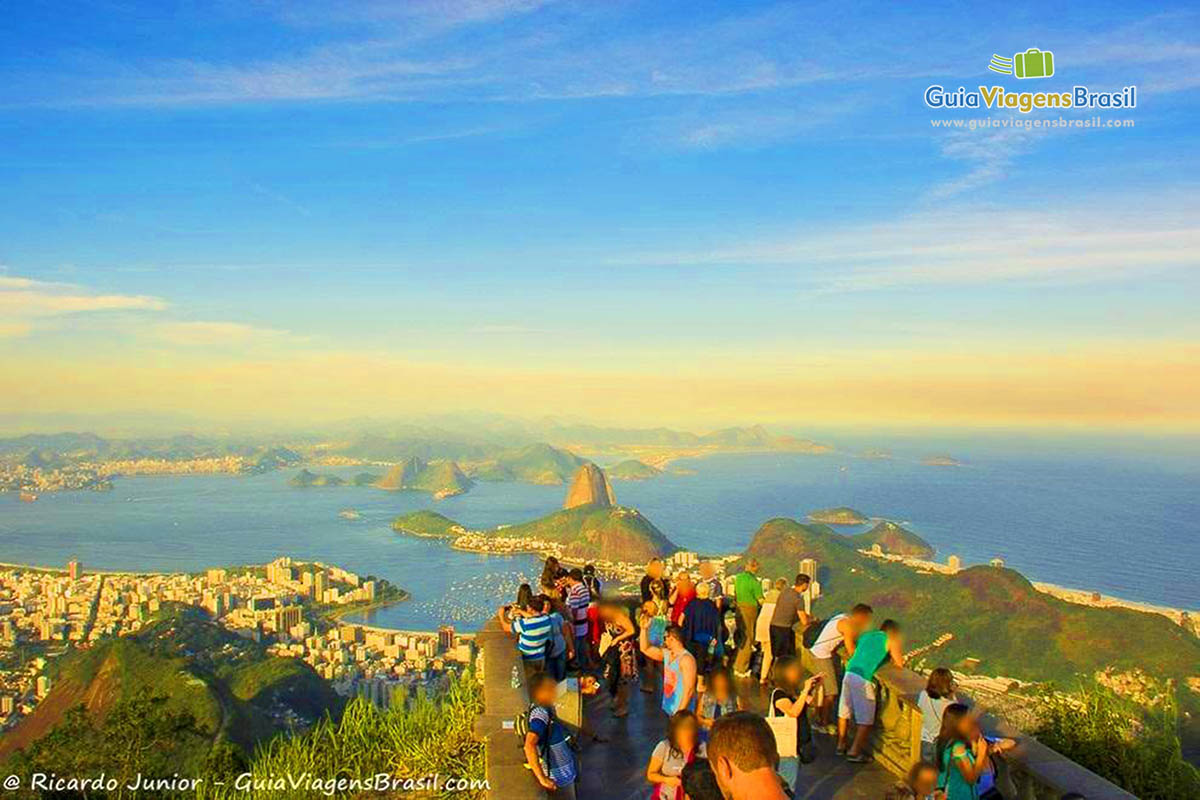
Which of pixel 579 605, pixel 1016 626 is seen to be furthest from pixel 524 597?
pixel 1016 626

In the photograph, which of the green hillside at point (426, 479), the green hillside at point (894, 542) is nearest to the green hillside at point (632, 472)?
the green hillside at point (426, 479)

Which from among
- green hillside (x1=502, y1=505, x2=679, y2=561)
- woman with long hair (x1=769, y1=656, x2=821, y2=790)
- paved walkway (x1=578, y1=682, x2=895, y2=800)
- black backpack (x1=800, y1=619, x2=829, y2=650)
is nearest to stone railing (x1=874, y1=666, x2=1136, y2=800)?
paved walkway (x1=578, y1=682, x2=895, y2=800)

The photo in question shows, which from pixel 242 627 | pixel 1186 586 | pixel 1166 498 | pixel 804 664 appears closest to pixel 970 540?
pixel 1186 586

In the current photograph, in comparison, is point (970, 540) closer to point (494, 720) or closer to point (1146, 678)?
point (1146, 678)

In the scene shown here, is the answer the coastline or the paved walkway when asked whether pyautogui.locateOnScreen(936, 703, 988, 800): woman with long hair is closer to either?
the paved walkway

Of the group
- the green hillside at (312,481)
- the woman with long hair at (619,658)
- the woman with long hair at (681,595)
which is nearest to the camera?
the woman with long hair at (619,658)

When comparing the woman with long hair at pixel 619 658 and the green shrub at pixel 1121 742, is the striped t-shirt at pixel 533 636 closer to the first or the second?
the woman with long hair at pixel 619 658
